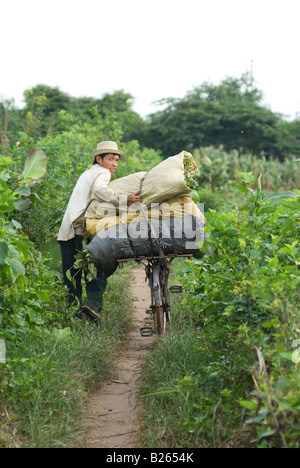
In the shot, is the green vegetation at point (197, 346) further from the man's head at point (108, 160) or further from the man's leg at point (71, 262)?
the man's head at point (108, 160)

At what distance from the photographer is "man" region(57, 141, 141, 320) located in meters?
6.31

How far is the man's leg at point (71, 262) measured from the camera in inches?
260

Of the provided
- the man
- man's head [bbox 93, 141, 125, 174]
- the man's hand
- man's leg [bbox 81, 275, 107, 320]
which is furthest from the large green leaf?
man's leg [bbox 81, 275, 107, 320]

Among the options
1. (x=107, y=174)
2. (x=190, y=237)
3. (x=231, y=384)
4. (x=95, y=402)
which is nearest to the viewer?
(x=231, y=384)

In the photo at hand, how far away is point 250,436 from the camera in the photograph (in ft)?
11.0

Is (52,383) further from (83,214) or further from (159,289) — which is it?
(83,214)

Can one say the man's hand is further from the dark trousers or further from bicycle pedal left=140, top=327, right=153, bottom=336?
bicycle pedal left=140, top=327, right=153, bottom=336

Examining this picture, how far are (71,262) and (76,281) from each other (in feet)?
0.81

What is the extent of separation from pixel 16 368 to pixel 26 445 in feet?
2.35

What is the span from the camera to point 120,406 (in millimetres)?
4820

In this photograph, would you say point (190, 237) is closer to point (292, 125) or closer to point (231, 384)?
point (231, 384)

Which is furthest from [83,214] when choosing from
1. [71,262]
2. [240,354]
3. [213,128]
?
[213,128]
